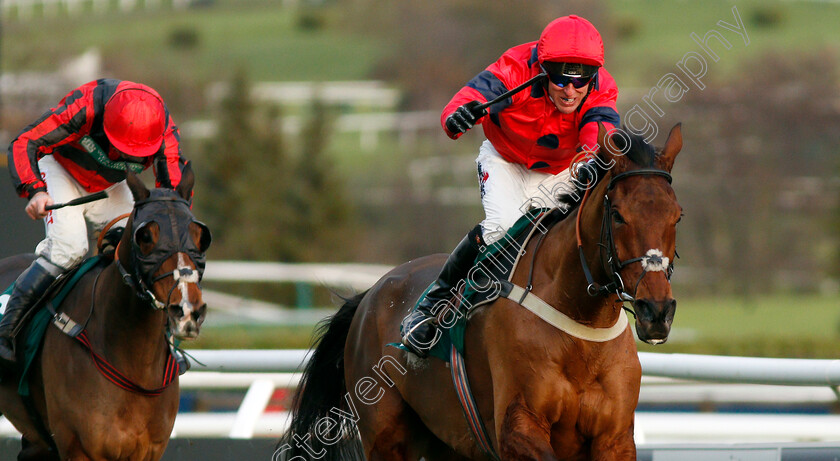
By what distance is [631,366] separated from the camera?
3.86 meters

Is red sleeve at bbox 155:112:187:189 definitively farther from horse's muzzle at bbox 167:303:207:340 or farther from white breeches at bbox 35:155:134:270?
horse's muzzle at bbox 167:303:207:340

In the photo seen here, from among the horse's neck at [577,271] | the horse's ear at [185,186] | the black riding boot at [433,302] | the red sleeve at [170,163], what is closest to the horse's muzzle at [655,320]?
the horse's neck at [577,271]

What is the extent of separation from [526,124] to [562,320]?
0.91 meters

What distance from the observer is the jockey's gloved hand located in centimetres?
415

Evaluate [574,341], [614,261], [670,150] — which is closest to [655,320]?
[614,261]

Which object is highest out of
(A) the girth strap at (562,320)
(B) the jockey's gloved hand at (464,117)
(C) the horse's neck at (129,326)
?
(B) the jockey's gloved hand at (464,117)

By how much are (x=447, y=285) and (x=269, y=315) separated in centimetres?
1244

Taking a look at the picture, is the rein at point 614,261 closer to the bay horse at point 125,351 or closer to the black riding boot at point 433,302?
the black riding boot at point 433,302

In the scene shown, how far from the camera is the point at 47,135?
195 inches

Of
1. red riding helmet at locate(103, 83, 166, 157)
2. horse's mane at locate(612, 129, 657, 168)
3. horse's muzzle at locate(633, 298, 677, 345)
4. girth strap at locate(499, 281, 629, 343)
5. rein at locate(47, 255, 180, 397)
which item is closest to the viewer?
horse's muzzle at locate(633, 298, 677, 345)

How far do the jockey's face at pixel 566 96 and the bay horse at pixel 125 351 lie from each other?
1.53 metres

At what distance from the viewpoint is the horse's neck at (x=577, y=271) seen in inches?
149

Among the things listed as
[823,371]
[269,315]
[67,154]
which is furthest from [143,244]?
[269,315]

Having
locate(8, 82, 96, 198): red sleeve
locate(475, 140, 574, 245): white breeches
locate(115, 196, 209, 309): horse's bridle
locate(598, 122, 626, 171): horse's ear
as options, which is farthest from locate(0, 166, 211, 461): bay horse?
locate(598, 122, 626, 171): horse's ear
